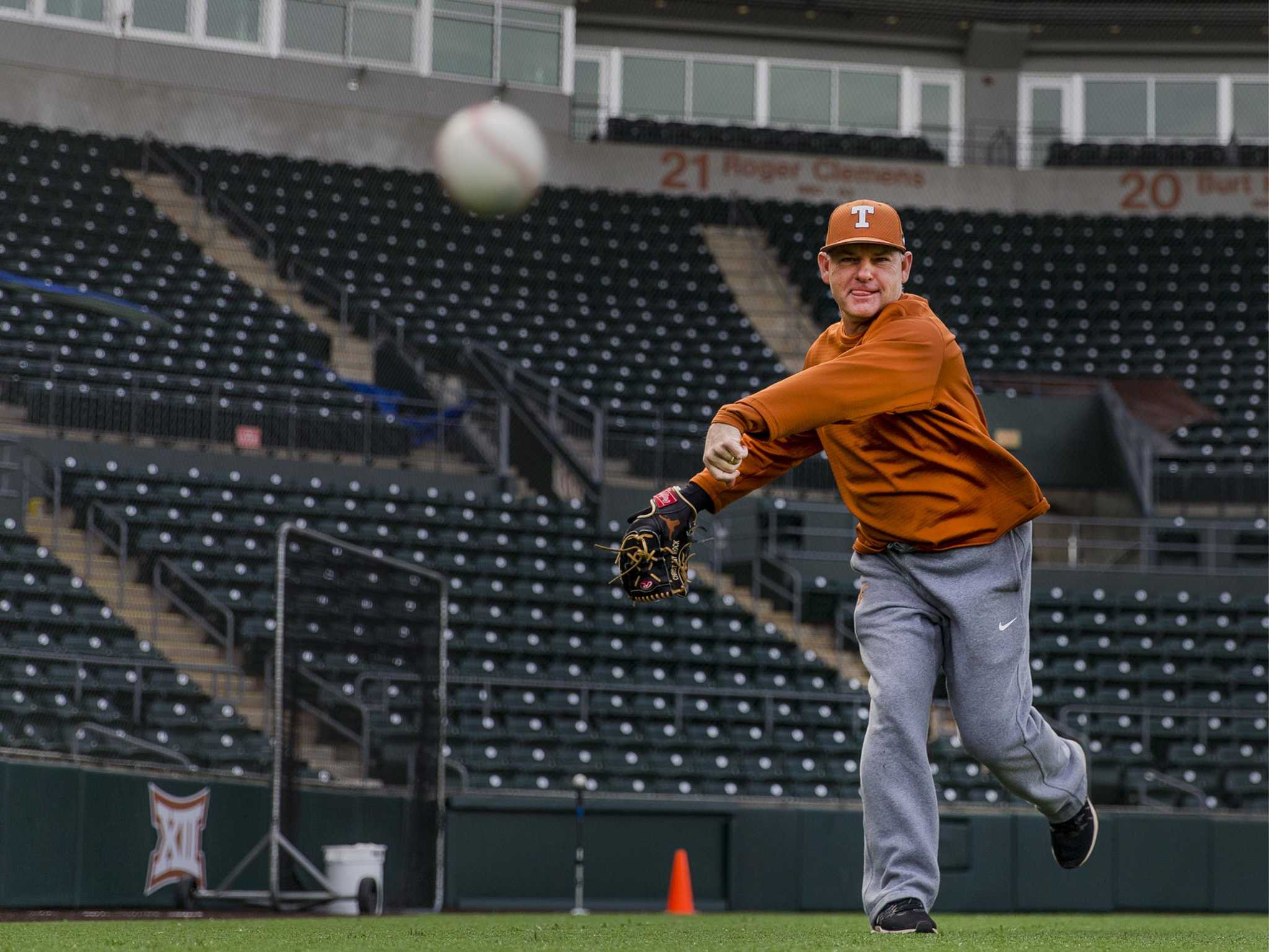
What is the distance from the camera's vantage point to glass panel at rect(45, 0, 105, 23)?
25812 mm

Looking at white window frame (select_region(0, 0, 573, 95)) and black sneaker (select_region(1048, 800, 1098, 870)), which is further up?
white window frame (select_region(0, 0, 573, 95))

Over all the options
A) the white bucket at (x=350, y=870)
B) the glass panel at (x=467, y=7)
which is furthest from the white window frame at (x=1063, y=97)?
the white bucket at (x=350, y=870)

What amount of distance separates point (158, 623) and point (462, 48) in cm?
1595

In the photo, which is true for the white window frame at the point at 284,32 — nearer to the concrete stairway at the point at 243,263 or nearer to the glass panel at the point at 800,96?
the concrete stairway at the point at 243,263

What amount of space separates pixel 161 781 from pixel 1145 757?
9.00 m

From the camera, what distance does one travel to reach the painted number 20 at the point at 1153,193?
28984mm

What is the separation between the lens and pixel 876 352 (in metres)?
4.25

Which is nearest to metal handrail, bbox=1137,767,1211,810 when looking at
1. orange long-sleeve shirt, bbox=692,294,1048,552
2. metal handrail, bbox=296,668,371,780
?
metal handrail, bbox=296,668,371,780

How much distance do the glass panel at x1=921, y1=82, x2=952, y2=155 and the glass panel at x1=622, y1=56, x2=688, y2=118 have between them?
4260mm

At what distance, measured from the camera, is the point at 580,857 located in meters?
12.8

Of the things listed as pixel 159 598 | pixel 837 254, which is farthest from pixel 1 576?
pixel 837 254

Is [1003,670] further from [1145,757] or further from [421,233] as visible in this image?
[421,233]

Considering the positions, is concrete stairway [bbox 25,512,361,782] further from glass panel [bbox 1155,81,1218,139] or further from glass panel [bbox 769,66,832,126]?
glass panel [bbox 1155,81,1218,139]

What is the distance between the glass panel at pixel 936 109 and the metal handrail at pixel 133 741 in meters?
22.2
